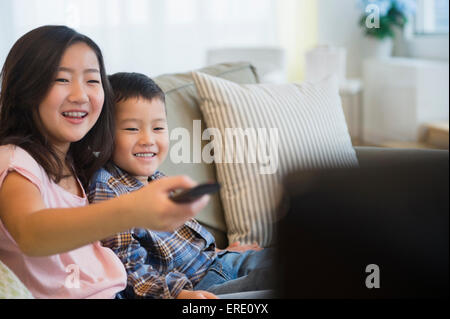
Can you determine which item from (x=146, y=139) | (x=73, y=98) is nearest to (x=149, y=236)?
(x=146, y=139)

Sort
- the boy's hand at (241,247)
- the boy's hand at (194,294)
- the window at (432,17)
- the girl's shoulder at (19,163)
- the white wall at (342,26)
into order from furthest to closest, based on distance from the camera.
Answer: the white wall at (342,26)
the window at (432,17)
the boy's hand at (241,247)
the boy's hand at (194,294)
the girl's shoulder at (19,163)

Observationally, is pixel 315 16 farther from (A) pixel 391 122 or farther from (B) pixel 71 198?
(B) pixel 71 198

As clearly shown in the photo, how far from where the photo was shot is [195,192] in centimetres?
58

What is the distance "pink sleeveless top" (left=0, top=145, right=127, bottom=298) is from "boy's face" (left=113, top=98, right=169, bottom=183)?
16 centimetres

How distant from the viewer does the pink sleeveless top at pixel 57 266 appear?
0.82 meters

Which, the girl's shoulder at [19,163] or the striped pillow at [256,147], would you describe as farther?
the striped pillow at [256,147]

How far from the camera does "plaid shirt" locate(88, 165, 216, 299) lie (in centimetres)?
96

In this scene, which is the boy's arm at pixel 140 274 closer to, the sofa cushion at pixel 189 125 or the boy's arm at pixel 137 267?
the boy's arm at pixel 137 267

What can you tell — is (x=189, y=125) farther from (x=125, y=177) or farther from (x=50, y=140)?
(x=50, y=140)

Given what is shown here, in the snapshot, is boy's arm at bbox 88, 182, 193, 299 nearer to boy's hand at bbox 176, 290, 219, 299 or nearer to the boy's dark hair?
boy's hand at bbox 176, 290, 219, 299

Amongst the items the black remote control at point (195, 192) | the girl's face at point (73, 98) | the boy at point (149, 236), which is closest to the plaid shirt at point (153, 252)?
the boy at point (149, 236)

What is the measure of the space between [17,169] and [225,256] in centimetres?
53

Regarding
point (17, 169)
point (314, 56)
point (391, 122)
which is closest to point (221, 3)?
point (314, 56)

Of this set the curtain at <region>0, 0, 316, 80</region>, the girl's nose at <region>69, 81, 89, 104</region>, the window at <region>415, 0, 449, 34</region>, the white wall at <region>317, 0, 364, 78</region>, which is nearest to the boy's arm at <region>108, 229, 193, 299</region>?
the girl's nose at <region>69, 81, 89, 104</region>
